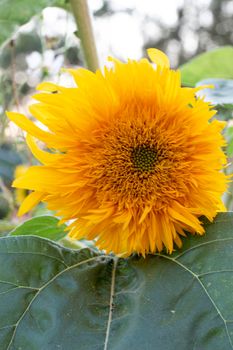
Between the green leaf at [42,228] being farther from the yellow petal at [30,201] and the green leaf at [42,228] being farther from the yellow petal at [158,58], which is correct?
the yellow petal at [158,58]

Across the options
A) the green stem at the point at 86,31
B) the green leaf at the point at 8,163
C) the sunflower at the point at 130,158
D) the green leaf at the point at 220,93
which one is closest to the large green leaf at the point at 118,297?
the sunflower at the point at 130,158

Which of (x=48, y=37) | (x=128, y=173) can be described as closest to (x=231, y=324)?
(x=128, y=173)

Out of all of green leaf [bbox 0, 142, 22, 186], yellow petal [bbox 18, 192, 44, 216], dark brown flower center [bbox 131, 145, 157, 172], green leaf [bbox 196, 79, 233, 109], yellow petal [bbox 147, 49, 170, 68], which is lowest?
green leaf [bbox 0, 142, 22, 186]

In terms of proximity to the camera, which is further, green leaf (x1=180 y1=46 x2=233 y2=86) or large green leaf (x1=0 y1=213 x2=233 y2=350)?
green leaf (x1=180 y1=46 x2=233 y2=86)

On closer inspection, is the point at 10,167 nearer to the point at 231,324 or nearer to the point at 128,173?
the point at 128,173

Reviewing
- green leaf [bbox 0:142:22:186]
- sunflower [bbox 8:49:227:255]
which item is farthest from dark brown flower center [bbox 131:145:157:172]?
green leaf [bbox 0:142:22:186]

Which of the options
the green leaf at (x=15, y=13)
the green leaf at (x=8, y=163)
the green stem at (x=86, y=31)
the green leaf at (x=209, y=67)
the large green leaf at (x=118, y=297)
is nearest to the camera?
the large green leaf at (x=118, y=297)

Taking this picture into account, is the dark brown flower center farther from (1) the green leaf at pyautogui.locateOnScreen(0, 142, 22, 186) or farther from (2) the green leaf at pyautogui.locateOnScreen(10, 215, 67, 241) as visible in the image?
(1) the green leaf at pyautogui.locateOnScreen(0, 142, 22, 186)

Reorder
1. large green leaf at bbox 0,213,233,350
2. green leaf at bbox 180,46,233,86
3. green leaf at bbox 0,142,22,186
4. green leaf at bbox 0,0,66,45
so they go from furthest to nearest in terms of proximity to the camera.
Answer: green leaf at bbox 0,142,22,186, green leaf at bbox 180,46,233,86, green leaf at bbox 0,0,66,45, large green leaf at bbox 0,213,233,350
